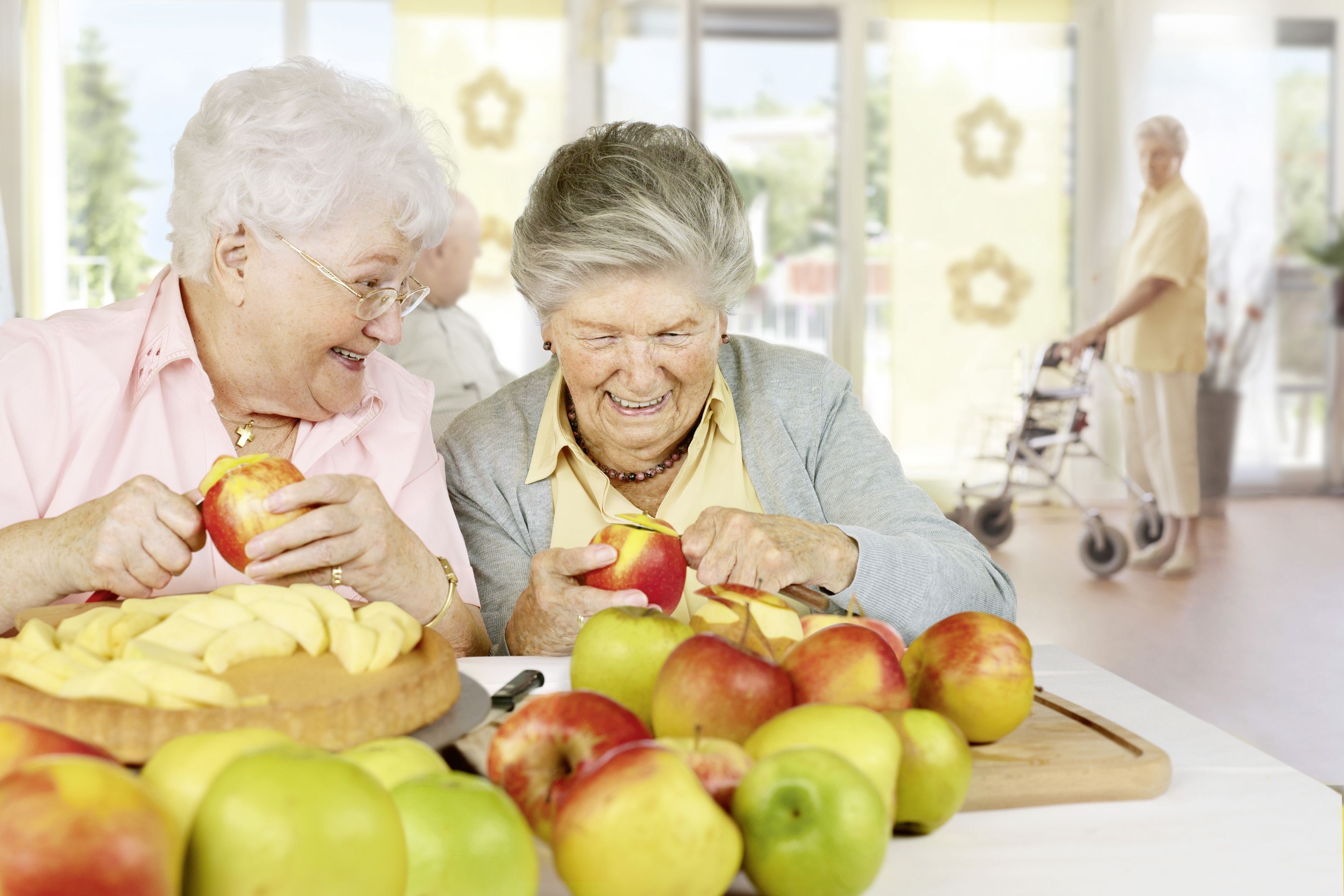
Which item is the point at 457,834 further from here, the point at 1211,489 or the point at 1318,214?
the point at 1318,214

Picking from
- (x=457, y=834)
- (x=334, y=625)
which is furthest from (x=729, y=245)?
(x=457, y=834)

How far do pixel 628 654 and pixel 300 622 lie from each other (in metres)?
0.24

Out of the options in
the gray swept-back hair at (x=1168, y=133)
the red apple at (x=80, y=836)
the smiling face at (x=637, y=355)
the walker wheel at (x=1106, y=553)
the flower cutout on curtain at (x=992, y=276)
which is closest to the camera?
the red apple at (x=80, y=836)

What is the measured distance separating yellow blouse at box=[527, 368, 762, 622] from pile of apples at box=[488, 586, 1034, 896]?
2.35 feet

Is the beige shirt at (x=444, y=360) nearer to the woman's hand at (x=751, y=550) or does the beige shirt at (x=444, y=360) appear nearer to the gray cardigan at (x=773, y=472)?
the gray cardigan at (x=773, y=472)

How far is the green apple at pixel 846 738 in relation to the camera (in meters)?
0.64

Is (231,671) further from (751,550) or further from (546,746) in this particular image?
(751,550)

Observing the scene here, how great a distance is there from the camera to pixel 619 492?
171 cm

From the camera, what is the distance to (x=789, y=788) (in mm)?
578

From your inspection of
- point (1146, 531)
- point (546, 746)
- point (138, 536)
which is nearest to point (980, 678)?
A: point (546, 746)

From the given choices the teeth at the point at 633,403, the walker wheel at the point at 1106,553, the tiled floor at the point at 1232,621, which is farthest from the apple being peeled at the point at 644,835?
the walker wheel at the point at 1106,553

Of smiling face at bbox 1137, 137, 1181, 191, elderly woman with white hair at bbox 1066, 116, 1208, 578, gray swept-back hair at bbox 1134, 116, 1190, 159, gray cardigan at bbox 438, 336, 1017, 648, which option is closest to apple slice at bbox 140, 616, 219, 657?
gray cardigan at bbox 438, 336, 1017, 648

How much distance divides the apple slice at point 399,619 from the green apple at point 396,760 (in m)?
0.21

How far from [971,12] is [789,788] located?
6.54m
